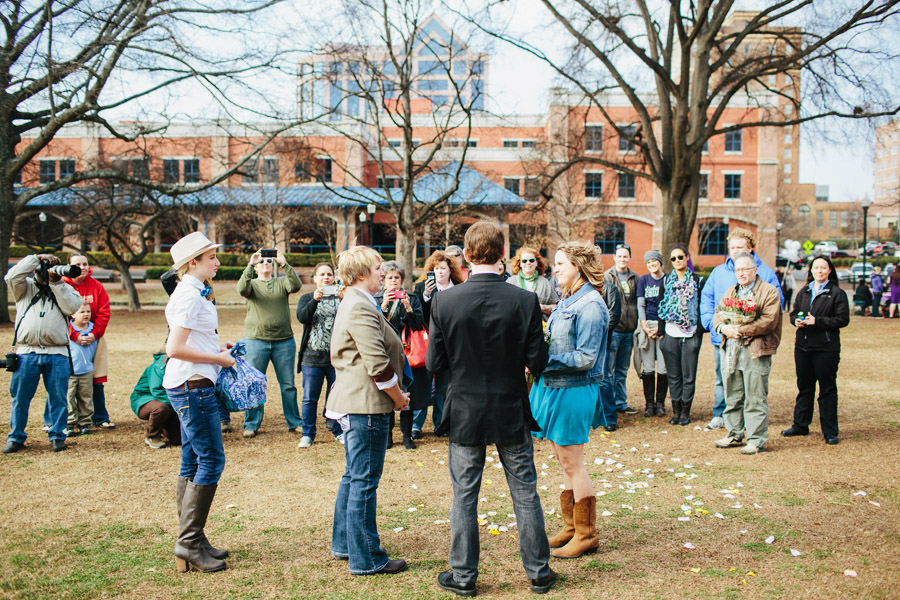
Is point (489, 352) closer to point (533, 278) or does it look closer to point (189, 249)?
point (189, 249)

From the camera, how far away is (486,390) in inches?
137

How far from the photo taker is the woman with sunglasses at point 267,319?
278 inches

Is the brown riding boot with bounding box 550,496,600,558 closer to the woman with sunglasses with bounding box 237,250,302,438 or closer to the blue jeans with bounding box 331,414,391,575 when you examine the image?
the blue jeans with bounding box 331,414,391,575

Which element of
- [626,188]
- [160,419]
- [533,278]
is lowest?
[160,419]

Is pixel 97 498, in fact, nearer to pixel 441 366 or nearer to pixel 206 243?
pixel 206 243

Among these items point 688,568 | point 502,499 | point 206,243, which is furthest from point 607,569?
point 206,243

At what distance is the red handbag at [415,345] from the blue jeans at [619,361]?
2.20m

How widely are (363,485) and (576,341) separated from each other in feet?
5.03

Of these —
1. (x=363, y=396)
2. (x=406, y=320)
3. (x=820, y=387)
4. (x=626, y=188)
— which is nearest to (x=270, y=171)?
(x=626, y=188)

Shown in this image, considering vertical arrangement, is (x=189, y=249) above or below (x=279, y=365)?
above

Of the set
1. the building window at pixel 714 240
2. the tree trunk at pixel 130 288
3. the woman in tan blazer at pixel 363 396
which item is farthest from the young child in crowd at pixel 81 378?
the building window at pixel 714 240

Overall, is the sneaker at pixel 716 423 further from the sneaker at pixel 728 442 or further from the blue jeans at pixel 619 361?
the blue jeans at pixel 619 361

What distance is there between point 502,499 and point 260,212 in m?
31.0

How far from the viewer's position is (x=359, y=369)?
149 inches
